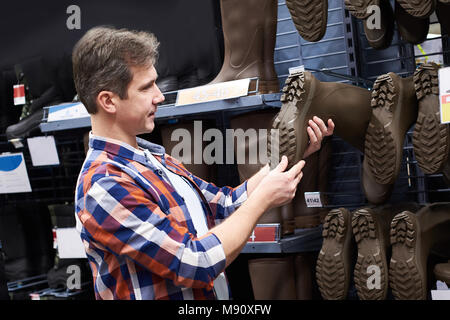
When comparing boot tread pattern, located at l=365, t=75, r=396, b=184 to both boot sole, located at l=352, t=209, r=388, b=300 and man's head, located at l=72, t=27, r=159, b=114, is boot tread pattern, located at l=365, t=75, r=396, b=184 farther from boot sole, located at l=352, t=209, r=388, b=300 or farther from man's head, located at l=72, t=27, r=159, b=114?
man's head, located at l=72, t=27, r=159, b=114

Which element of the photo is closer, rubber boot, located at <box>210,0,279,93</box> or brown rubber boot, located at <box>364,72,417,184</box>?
brown rubber boot, located at <box>364,72,417,184</box>

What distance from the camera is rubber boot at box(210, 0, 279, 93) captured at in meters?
1.85

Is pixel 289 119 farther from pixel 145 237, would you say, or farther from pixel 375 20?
pixel 145 237

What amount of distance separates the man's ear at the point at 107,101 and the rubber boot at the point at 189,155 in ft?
3.02

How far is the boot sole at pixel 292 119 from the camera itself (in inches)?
56.2

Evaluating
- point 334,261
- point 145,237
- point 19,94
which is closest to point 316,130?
point 334,261

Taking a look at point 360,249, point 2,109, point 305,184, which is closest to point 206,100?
point 305,184

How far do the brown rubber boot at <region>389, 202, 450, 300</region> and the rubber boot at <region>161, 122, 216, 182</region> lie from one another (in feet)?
2.59

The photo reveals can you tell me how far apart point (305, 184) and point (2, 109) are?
157 centimetres

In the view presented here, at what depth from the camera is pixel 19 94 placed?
8.53ft

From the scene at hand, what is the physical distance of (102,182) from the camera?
105 centimetres

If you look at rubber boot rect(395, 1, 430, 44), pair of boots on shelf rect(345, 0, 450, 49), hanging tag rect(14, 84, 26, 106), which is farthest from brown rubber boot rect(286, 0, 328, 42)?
hanging tag rect(14, 84, 26, 106)

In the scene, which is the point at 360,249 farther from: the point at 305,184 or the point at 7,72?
the point at 7,72

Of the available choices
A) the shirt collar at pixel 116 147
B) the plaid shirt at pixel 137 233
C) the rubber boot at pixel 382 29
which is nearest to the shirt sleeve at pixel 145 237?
the plaid shirt at pixel 137 233
